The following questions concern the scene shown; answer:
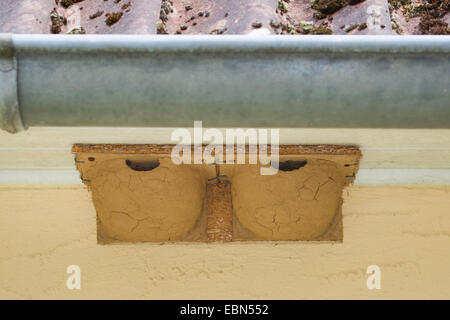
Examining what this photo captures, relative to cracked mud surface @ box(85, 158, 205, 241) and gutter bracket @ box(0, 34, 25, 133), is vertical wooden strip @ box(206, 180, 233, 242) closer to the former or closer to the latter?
cracked mud surface @ box(85, 158, 205, 241)

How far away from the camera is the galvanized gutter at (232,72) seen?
2.87ft

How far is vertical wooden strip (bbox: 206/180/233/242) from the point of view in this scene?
1960 millimetres

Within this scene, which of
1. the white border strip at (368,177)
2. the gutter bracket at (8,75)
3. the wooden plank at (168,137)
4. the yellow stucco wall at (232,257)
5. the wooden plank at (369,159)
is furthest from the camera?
the yellow stucco wall at (232,257)

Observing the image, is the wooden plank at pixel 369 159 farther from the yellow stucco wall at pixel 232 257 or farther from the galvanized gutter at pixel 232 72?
the galvanized gutter at pixel 232 72

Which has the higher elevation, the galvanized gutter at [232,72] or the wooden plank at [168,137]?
the wooden plank at [168,137]

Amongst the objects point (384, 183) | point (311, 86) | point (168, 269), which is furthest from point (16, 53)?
point (384, 183)

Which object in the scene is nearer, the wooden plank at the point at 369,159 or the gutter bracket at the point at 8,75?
the gutter bracket at the point at 8,75

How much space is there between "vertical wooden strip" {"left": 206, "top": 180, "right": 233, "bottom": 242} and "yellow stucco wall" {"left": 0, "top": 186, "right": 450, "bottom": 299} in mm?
168

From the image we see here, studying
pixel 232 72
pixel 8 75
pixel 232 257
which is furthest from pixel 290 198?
pixel 8 75

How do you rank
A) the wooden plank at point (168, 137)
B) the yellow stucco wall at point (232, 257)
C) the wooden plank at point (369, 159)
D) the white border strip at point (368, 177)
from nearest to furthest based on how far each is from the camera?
the wooden plank at point (168, 137) < the wooden plank at point (369, 159) < the white border strip at point (368, 177) < the yellow stucco wall at point (232, 257)

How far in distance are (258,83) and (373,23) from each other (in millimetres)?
637

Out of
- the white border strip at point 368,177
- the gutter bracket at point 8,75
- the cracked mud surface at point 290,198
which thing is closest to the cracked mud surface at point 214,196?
the cracked mud surface at point 290,198

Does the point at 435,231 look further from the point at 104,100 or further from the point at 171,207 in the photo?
the point at 104,100

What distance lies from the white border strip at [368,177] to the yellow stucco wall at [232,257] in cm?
5
